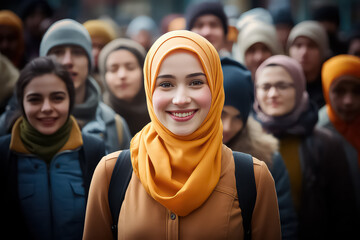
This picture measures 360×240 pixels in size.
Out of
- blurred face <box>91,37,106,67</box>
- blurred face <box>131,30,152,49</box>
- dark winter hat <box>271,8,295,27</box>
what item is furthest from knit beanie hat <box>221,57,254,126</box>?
blurred face <box>131,30,152,49</box>

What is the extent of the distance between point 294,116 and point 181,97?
1981 mm

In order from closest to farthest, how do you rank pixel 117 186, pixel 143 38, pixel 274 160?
pixel 117 186, pixel 274 160, pixel 143 38

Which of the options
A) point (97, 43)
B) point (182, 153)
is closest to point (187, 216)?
A: point (182, 153)

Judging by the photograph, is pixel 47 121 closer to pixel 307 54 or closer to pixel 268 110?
pixel 268 110

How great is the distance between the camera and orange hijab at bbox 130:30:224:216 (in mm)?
2195

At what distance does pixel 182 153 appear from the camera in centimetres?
226

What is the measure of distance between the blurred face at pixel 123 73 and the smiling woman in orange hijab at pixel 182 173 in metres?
2.41

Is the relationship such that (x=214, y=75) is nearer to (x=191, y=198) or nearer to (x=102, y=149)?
(x=191, y=198)

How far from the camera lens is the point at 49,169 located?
302cm

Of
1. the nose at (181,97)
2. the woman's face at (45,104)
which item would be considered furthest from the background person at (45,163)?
the nose at (181,97)

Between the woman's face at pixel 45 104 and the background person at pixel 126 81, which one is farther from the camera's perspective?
the background person at pixel 126 81

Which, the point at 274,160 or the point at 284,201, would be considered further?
the point at 274,160

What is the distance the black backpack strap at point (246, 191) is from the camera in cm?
227

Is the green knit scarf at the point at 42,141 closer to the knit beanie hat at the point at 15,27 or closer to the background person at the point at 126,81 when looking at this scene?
the background person at the point at 126,81
